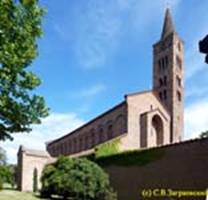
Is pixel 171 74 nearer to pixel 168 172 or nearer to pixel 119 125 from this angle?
pixel 119 125

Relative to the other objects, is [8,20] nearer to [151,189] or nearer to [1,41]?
[1,41]

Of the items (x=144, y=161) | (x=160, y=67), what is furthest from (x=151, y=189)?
(x=160, y=67)

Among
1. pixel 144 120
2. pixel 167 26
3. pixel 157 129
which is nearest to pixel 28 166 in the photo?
pixel 144 120

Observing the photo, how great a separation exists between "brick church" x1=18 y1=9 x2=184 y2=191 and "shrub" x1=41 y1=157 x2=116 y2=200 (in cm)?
1150

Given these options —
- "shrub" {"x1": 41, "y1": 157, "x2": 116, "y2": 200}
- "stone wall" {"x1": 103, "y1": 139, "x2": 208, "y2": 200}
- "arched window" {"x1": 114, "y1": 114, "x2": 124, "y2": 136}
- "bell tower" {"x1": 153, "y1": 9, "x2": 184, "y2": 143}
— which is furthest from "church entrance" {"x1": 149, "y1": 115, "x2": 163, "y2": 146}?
"shrub" {"x1": 41, "y1": 157, "x2": 116, "y2": 200}

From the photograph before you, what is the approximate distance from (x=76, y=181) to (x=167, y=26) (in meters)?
40.1

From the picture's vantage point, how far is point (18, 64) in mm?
11375

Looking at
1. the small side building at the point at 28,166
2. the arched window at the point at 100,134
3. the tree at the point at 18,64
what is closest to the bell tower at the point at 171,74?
the arched window at the point at 100,134

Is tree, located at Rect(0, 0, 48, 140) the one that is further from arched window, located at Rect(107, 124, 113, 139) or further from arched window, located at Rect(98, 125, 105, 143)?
arched window, located at Rect(98, 125, 105, 143)

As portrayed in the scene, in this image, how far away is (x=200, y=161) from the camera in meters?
25.4

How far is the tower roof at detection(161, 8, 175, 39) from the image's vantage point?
6129 cm

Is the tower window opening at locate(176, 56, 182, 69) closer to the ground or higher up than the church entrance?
higher up

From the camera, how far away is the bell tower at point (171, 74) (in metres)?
55.8

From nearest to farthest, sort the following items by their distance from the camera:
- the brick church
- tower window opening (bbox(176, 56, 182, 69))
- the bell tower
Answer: the brick church < the bell tower < tower window opening (bbox(176, 56, 182, 69))
